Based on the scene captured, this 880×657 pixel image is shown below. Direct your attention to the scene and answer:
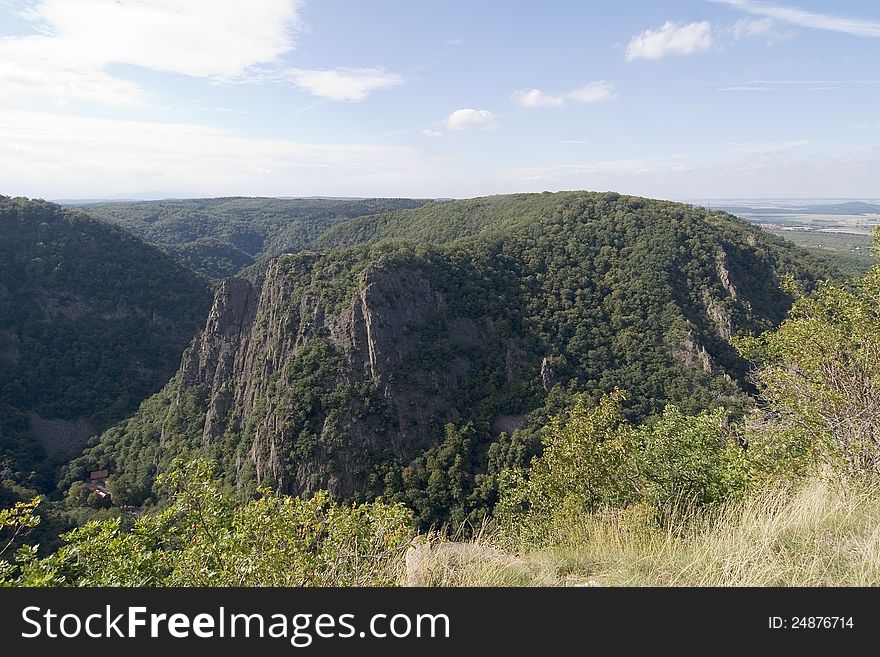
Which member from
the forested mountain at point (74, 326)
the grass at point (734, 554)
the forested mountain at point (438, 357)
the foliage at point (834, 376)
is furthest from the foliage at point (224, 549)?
the forested mountain at point (74, 326)

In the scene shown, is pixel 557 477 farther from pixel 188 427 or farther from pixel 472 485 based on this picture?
pixel 188 427

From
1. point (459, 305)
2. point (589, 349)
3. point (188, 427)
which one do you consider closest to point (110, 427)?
point (188, 427)

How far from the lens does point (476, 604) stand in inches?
239

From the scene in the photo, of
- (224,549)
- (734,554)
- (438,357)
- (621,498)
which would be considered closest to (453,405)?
(438,357)

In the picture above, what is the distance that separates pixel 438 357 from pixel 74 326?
90036mm

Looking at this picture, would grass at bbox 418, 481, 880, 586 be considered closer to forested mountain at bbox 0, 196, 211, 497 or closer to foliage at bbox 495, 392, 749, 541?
foliage at bbox 495, 392, 749, 541

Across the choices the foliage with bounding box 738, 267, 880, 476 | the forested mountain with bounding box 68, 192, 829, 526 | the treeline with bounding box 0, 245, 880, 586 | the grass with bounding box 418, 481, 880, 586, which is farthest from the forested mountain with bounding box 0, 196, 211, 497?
the foliage with bounding box 738, 267, 880, 476

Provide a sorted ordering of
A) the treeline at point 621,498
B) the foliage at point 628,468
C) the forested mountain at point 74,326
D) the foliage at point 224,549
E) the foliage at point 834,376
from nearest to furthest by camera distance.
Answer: the foliage at point 224,549, the treeline at point 621,498, the foliage at point 834,376, the foliage at point 628,468, the forested mountain at point 74,326

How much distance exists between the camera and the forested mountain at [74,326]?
80938 mm

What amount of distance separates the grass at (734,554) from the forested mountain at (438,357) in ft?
150

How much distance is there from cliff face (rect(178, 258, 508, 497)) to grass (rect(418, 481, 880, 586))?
51900 millimetres

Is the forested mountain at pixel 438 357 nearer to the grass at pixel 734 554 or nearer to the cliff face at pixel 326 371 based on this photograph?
the cliff face at pixel 326 371

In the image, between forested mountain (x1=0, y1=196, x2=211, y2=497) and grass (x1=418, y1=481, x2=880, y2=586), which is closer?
grass (x1=418, y1=481, x2=880, y2=586)

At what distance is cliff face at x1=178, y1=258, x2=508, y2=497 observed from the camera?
191 ft
